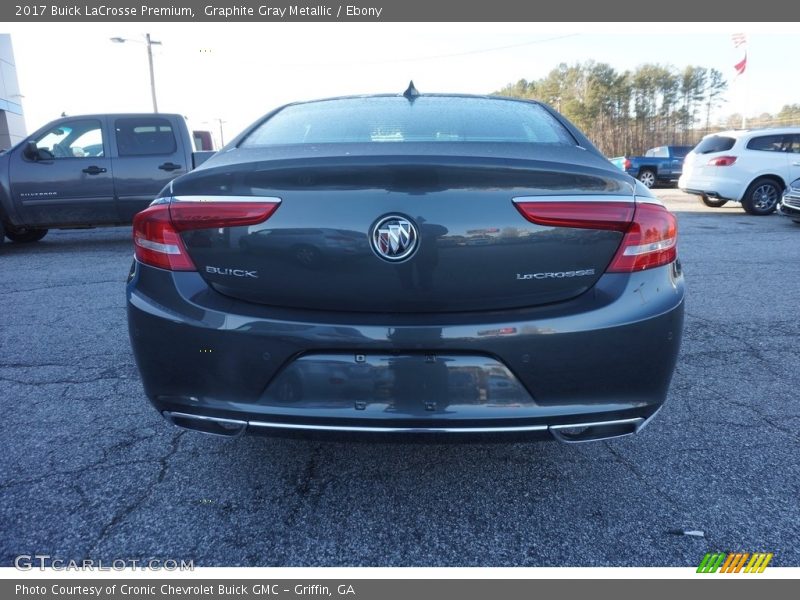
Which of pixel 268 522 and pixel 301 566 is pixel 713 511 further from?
pixel 268 522

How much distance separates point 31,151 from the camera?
310 inches

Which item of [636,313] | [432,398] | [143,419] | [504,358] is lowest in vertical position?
[143,419]

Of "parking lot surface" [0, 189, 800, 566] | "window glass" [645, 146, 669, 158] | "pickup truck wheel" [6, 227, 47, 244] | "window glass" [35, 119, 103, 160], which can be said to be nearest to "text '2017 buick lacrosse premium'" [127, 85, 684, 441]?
"parking lot surface" [0, 189, 800, 566]

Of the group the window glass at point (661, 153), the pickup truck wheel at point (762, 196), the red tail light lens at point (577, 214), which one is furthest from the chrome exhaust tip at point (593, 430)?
the window glass at point (661, 153)

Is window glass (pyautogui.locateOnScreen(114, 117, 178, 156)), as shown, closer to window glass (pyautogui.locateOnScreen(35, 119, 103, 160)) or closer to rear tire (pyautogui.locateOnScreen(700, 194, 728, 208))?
window glass (pyautogui.locateOnScreen(35, 119, 103, 160))

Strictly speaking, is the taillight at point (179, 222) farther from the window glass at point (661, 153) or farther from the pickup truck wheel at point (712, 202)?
the window glass at point (661, 153)

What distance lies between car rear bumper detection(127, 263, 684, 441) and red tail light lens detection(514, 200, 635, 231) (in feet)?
0.57

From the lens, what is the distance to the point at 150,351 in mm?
1850

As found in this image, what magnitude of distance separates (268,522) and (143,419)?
3.66 feet

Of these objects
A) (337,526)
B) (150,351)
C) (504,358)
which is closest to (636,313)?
(504,358)

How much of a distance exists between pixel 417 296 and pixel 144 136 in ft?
25.8

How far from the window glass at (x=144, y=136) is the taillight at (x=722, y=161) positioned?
10.5m

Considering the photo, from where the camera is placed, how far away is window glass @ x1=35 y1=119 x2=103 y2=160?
26.1 feet

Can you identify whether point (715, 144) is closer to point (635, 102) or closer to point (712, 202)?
point (712, 202)
